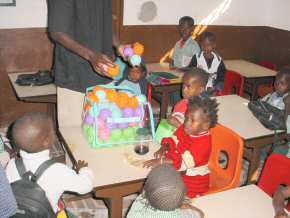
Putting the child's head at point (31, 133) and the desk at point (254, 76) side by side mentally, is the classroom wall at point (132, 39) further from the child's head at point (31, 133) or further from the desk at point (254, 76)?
the child's head at point (31, 133)

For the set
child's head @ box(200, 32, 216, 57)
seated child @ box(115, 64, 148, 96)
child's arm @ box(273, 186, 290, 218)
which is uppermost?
child's head @ box(200, 32, 216, 57)

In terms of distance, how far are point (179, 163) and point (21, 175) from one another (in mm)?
884

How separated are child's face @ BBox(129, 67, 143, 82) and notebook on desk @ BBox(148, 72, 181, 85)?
51 centimetres

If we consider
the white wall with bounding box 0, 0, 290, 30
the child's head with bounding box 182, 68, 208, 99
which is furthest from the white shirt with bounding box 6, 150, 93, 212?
the white wall with bounding box 0, 0, 290, 30

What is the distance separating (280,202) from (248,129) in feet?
3.74

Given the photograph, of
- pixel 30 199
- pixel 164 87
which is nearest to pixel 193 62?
pixel 164 87

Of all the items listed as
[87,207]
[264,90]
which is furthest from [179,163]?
[264,90]

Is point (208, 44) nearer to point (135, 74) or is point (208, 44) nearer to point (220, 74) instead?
point (220, 74)

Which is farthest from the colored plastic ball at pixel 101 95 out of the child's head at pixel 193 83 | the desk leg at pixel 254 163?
the desk leg at pixel 254 163

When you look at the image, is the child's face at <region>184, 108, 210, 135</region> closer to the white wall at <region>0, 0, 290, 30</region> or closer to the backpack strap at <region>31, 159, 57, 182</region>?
the backpack strap at <region>31, 159, 57, 182</region>

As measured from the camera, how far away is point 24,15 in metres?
4.33

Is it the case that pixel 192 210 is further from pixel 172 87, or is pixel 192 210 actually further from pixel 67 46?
pixel 172 87

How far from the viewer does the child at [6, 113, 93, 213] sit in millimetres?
1659

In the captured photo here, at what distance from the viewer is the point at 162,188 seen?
4.55ft
